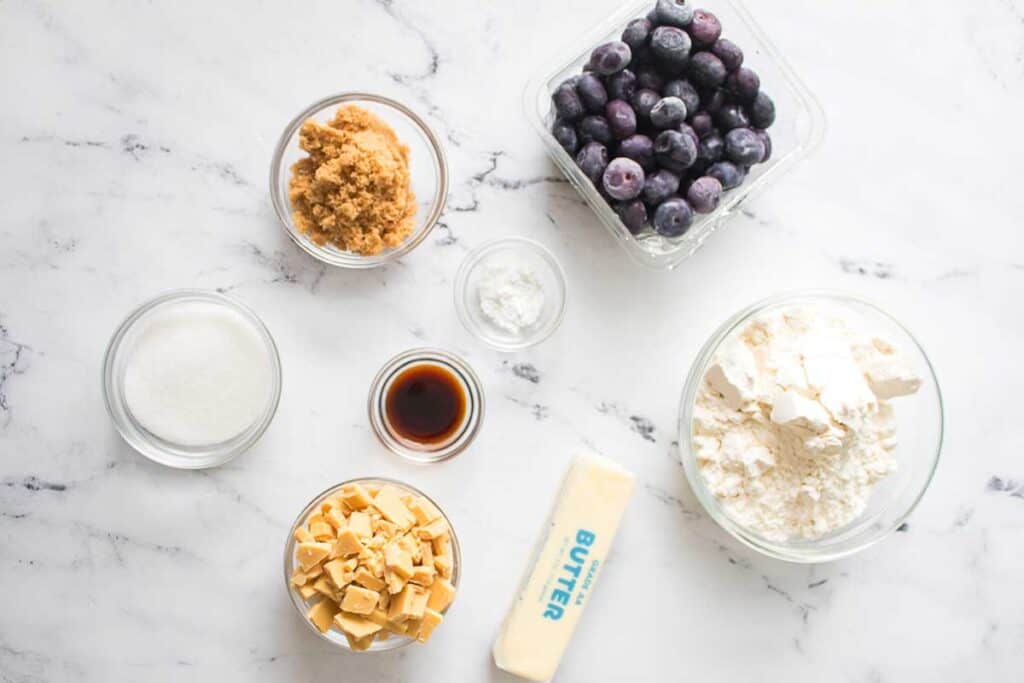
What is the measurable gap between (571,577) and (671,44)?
37.3 inches

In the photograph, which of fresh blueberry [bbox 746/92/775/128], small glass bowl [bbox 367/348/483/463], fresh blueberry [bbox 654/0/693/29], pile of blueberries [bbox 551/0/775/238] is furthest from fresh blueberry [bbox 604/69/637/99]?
small glass bowl [bbox 367/348/483/463]

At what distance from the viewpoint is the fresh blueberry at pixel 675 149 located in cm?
144

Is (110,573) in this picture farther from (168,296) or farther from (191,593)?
(168,296)

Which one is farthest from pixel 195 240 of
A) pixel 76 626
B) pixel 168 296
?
pixel 76 626

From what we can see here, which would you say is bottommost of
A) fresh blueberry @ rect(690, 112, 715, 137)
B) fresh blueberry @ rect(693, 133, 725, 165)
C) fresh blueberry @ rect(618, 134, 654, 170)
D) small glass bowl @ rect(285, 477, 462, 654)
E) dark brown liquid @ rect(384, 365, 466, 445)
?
small glass bowl @ rect(285, 477, 462, 654)

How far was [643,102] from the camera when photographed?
4.85 ft

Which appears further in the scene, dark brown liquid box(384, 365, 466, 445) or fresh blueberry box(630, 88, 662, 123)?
dark brown liquid box(384, 365, 466, 445)

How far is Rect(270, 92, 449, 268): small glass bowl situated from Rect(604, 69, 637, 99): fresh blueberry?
32cm

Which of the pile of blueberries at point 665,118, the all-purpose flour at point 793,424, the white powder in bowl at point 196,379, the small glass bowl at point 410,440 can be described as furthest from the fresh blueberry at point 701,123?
the white powder in bowl at point 196,379

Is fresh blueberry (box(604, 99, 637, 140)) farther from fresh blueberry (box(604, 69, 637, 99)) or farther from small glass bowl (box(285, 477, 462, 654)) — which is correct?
small glass bowl (box(285, 477, 462, 654))

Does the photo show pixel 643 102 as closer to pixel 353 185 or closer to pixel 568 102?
pixel 568 102

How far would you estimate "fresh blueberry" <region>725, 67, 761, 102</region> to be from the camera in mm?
1486

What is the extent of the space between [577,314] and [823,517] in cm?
57

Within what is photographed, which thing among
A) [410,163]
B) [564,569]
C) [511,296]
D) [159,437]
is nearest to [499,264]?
[511,296]
